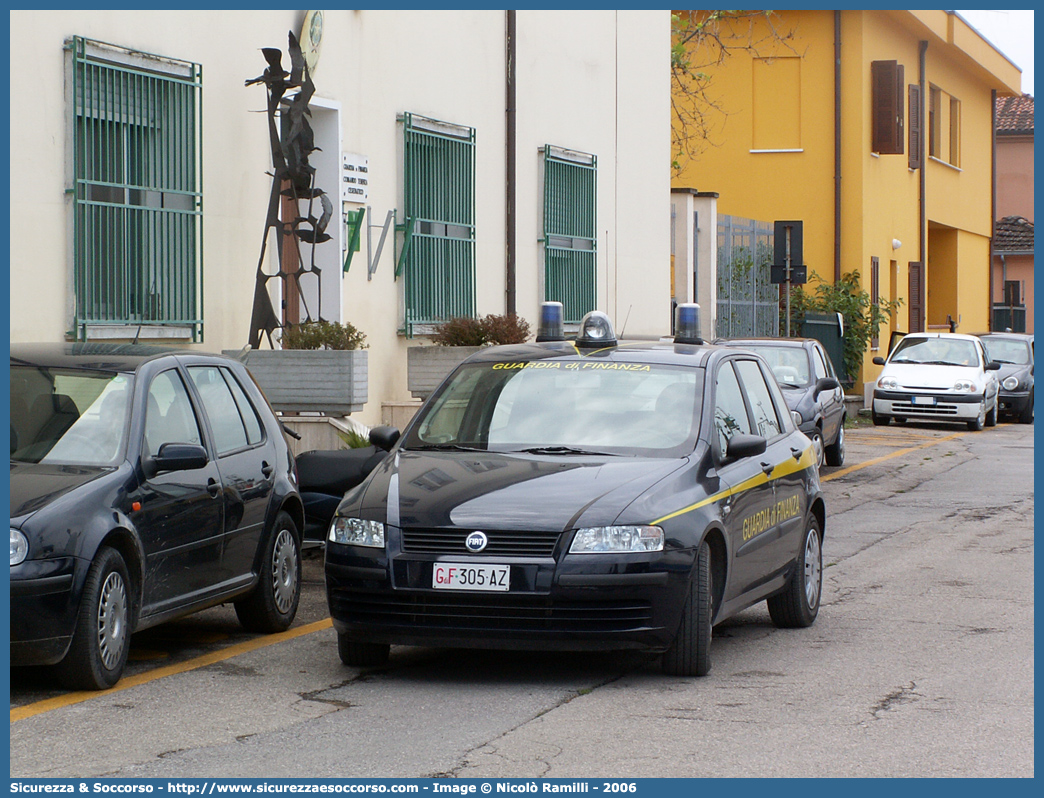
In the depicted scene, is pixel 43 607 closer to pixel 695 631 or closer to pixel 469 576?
pixel 469 576

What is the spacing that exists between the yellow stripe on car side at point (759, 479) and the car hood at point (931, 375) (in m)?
19.8

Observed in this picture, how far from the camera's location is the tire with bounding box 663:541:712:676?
7.26 meters

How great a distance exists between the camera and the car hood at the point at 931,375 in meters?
28.7

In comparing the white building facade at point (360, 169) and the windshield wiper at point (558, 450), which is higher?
the white building facade at point (360, 169)

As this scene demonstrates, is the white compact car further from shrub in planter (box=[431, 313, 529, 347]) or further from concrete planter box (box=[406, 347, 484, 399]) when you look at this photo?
concrete planter box (box=[406, 347, 484, 399])

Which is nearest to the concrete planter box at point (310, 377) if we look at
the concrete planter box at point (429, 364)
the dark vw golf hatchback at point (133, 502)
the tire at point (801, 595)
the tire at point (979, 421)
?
the concrete planter box at point (429, 364)

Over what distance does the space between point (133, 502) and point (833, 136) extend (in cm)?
3078

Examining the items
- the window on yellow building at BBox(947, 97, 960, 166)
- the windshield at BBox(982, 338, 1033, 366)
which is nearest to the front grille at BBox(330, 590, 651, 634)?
the windshield at BBox(982, 338, 1033, 366)

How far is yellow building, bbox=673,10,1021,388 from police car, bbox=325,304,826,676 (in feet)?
85.3

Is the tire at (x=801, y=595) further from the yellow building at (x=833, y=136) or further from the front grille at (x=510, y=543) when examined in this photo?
the yellow building at (x=833, y=136)

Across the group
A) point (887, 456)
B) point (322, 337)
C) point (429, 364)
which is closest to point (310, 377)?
point (322, 337)

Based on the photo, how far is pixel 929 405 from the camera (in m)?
28.6

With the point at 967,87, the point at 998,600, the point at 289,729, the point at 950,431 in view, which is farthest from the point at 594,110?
the point at 967,87
